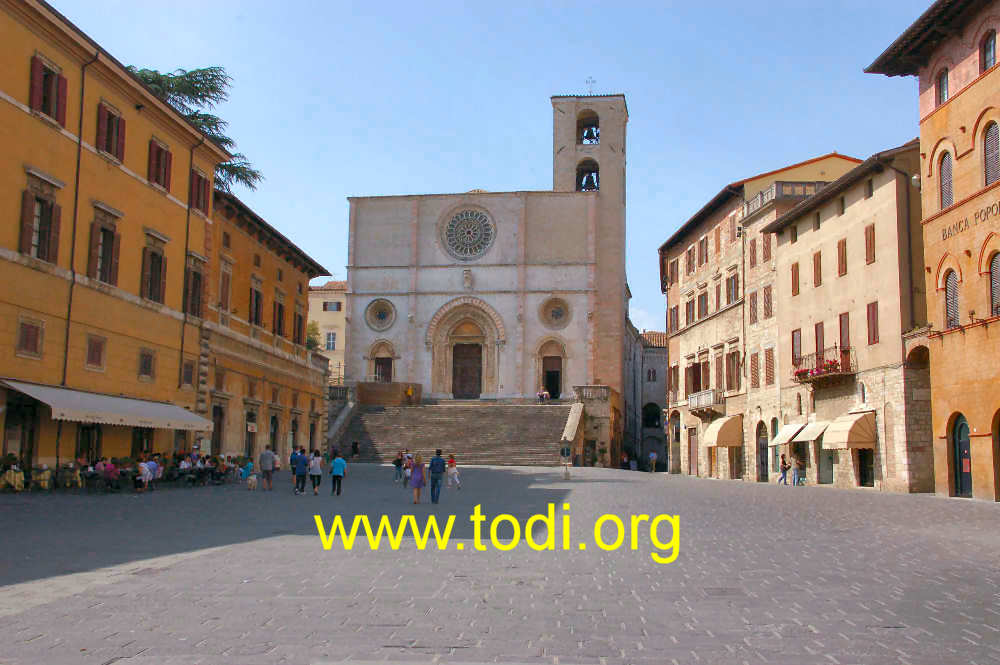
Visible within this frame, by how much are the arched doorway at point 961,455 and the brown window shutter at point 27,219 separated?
74.8 feet

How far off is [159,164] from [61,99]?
212 inches

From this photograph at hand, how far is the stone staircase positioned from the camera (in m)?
45.8

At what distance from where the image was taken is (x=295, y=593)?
28.9ft

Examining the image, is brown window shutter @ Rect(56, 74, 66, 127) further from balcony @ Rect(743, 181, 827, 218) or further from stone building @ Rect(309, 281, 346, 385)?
stone building @ Rect(309, 281, 346, 385)

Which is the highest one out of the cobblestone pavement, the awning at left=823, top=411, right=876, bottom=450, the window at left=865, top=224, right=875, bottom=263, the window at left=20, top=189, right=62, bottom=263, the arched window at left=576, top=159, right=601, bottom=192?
the arched window at left=576, top=159, right=601, bottom=192

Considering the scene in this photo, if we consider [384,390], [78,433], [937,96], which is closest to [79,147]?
[78,433]

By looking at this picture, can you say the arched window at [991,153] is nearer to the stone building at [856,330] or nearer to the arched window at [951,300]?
the arched window at [951,300]

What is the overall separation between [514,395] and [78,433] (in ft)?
128

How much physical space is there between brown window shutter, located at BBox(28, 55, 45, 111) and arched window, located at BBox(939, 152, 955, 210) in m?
22.2

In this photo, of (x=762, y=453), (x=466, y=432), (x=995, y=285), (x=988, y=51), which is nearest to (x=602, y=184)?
(x=466, y=432)

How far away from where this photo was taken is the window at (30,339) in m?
22.0

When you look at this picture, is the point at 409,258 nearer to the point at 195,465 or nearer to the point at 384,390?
the point at 384,390

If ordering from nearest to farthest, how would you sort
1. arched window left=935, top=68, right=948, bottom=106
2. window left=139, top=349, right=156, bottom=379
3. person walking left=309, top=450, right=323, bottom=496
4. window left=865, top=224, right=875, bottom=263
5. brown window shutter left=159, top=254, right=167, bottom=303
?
person walking left=309, top=450, right=323, bottom=496
arched window left=935, top=68, right=948, bottom=106
window left=139, top=349, right=156, bottom=379
brown window shutter left=159, top=254, right=167, bottom=303
window left=865, top=224, right=875, bottom=263

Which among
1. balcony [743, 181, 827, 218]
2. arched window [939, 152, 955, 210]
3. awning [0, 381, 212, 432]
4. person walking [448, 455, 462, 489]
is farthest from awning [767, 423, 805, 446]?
awning [0, 381, 212, 432]
